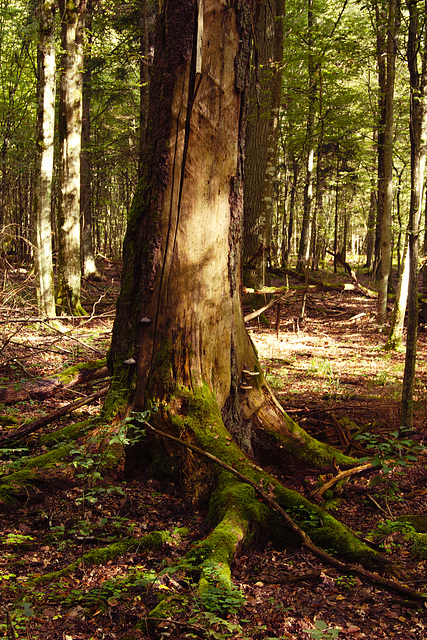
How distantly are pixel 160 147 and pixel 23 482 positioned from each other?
111 inches

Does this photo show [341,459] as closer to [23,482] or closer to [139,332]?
[139,332]

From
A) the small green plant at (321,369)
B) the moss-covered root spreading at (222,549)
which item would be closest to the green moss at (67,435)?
the moss-covered root spreading at (222,549)

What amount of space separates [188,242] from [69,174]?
8667 millimetres

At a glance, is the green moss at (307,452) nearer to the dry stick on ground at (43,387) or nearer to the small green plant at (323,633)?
the small green plant at (323,633)

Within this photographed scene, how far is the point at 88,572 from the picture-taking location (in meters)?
2.58

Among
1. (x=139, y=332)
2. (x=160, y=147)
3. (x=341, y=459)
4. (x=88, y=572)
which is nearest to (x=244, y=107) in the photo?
(x=160, y=147)

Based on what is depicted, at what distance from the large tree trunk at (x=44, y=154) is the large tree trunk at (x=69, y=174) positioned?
116 cm

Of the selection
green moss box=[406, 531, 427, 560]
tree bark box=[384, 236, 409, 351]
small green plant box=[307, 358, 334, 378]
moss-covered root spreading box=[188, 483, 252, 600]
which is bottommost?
green moss box=[406, 531, 427, 560]

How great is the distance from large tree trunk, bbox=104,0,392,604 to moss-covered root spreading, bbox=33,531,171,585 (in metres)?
0.60

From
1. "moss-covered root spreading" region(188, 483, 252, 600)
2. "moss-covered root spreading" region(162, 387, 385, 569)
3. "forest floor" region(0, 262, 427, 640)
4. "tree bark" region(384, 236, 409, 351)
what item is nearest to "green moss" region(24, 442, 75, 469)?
"forest floor" region(0, 262, 427, 640)

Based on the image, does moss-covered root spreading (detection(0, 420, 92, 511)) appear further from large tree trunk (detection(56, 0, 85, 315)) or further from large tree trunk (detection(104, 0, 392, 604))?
large tree trunk (detection(56, 0, 85, 315))

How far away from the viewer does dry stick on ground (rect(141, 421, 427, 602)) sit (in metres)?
2.52

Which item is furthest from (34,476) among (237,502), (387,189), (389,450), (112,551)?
(387,189)

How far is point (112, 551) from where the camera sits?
2764 millimetres
